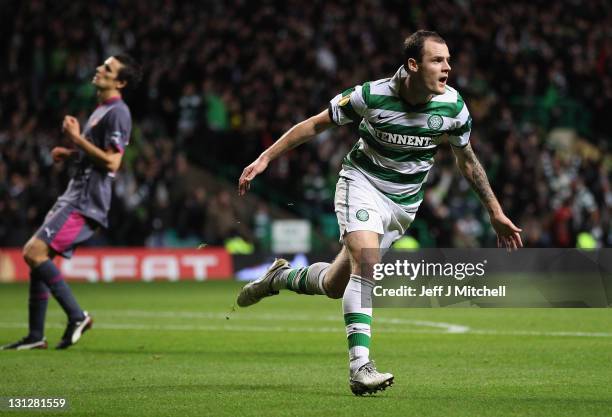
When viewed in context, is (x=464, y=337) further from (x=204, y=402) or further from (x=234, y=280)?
(x=234, y=280)

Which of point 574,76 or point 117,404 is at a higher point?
point 574,76

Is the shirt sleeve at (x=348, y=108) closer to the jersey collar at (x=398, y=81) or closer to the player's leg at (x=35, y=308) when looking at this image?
the jersey collar at (x=398, y=81)

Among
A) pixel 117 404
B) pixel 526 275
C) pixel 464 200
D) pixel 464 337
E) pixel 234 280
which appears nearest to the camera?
pixel 117 404

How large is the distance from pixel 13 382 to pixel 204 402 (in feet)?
5.23

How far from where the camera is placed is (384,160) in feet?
25.0

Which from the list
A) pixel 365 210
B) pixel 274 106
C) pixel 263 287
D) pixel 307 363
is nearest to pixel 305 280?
pixel 263 287

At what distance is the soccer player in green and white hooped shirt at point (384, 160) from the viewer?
23.8 feet

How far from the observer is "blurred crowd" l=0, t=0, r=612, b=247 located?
899 inches

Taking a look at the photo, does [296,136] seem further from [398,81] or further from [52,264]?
[52,264]

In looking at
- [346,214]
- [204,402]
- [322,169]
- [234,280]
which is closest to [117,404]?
[204,402]

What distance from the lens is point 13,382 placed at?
773 cm

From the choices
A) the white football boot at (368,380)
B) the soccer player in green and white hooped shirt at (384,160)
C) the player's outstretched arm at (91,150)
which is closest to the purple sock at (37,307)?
the player's outstretched arm at (91,150)

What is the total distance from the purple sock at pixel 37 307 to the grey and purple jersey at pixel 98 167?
2.41 feet

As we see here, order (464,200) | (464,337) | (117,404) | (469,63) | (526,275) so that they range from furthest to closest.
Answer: (469,63), (464,200), (464,337), (526,275), (117,404)
